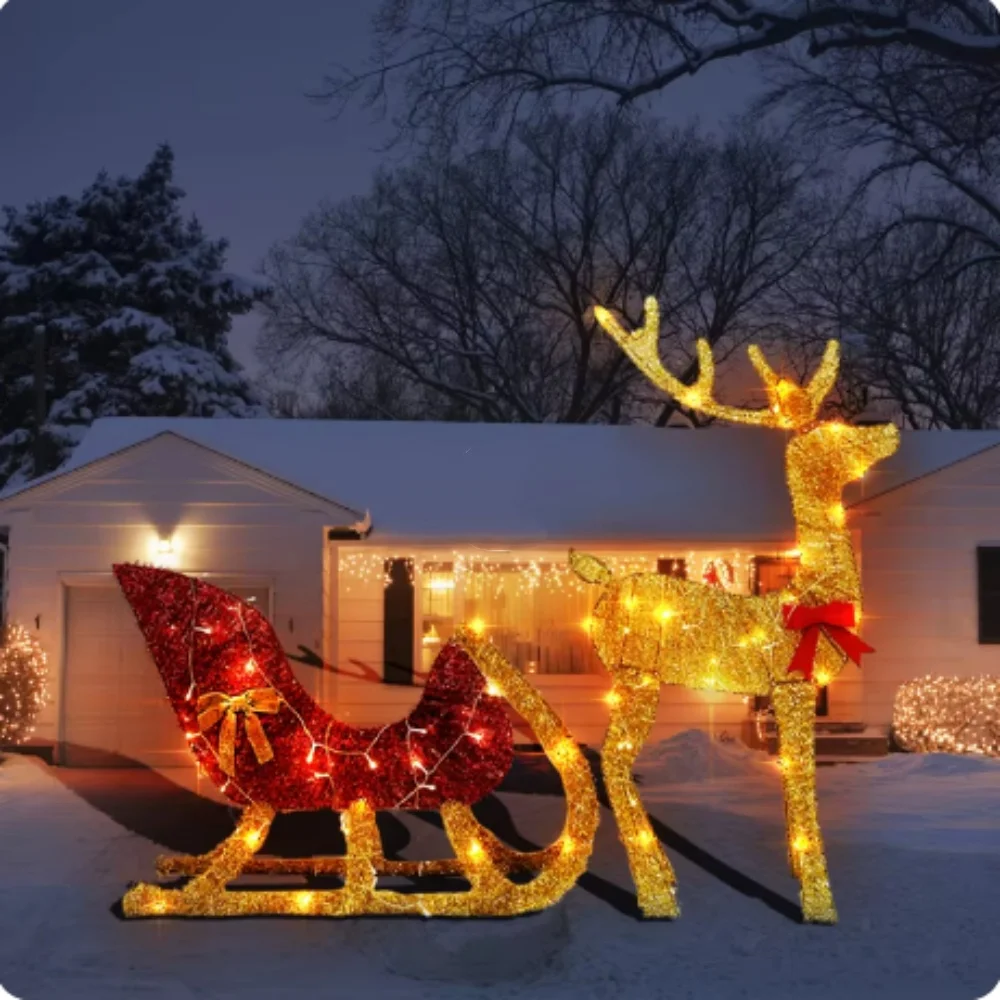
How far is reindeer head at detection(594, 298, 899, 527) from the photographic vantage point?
7.80m

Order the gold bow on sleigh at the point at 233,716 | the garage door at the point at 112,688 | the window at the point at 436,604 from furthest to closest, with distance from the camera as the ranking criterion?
the window at the point at 436,604
the garage door at the point at 112,688
the gold bow on sleigh at the point at 233,716

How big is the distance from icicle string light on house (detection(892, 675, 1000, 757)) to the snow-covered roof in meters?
2.44

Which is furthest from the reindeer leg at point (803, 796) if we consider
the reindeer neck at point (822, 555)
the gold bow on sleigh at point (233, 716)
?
the gold bow on sleigh at point (233, 716)

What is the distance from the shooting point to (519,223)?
29.4 metres

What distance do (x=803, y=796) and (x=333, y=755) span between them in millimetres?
2752

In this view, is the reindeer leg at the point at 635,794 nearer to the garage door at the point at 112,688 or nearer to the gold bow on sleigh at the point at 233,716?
the gold bow on sleigh at the point at 233,716

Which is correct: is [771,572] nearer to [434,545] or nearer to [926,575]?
[926,575]

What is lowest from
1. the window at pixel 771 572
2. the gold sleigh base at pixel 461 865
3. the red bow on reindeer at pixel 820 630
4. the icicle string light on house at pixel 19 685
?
the gold sleigh base at pixel 461 865

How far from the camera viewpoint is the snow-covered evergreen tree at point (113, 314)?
28.3 metres

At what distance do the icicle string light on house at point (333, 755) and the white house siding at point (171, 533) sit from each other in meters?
6.40

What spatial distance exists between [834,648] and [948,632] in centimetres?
857

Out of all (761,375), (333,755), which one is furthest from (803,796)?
(333,755)

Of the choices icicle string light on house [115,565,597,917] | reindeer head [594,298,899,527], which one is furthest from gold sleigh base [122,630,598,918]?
reindeer head [594,298,899,527]

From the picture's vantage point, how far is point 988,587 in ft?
51.7
